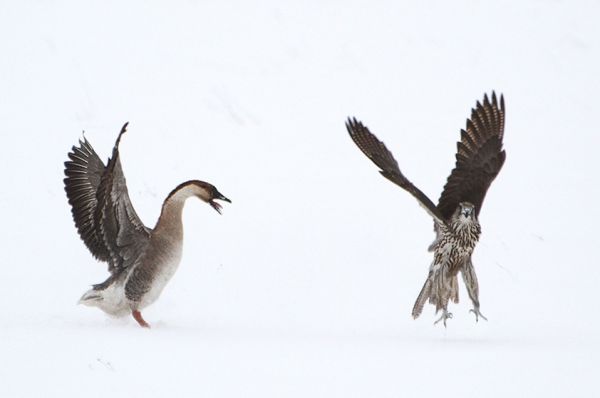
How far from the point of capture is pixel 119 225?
26.8ft

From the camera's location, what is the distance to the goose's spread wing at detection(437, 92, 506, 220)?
844 cm

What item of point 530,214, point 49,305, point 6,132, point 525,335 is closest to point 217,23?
point 6,132

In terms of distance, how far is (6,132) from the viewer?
12852 millimetres

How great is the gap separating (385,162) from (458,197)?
3.60 feet

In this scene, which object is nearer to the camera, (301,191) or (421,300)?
(421,300)

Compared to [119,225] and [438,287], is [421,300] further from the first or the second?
[119,225]

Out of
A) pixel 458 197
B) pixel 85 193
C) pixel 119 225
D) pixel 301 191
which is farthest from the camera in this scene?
pixel 301 191

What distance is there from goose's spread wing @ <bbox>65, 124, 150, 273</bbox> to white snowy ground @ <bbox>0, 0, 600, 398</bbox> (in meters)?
0.64

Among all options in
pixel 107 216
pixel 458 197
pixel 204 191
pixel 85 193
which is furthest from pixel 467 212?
pixel 85 193

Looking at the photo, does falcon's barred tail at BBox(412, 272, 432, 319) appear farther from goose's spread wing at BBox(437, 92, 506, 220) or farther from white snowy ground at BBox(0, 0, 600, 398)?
goose's spread wing at BBox(437, 92, 506, 220)

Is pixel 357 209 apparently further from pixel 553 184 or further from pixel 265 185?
pixel 553 184

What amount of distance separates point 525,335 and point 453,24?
9.32 meters

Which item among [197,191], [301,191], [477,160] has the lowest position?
[197,191]

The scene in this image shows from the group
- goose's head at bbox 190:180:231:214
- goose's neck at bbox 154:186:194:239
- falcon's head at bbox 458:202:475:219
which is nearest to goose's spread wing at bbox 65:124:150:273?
goose's neck at bbox 154:186:194:239
